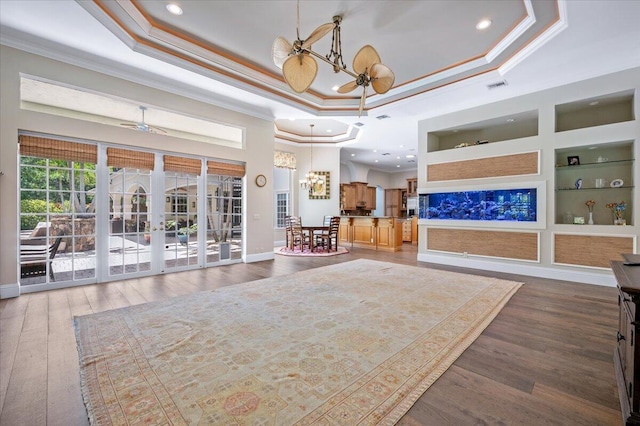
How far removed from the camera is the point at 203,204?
562 cm

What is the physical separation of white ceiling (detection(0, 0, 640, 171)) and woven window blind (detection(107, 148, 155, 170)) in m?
1.21

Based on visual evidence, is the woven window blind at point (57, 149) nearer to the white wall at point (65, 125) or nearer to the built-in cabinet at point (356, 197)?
the white wall at point (65, 125)

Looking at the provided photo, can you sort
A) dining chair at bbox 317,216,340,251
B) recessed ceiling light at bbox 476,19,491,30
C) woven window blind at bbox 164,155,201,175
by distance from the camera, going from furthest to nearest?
dining chair at bbox 317,216,340,251
woven window blind at bbox 164,155,201,175
recessed ceiling light at bbox 476,19,491,30

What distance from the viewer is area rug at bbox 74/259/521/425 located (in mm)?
1587

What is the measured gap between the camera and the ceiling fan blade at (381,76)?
327 cm

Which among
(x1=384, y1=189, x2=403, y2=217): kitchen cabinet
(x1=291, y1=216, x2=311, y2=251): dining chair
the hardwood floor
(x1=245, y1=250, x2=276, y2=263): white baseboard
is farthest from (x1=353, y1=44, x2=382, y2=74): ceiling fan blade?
(x1=384, y1=189, x2=403, y2=217): kitchen cabinet

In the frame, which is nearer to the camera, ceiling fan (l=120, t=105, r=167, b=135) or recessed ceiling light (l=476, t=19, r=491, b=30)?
recessed ceiling light (l=476, t=19, r=491, b=30)

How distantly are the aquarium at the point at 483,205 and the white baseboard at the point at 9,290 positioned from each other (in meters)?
7.26

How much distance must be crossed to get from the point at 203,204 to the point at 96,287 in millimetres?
2206

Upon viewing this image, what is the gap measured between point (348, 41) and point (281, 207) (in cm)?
637

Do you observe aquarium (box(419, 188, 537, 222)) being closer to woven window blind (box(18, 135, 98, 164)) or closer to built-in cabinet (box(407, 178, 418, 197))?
woven window blind (box(18, 135, 98, 164))

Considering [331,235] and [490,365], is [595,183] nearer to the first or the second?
[490,365]

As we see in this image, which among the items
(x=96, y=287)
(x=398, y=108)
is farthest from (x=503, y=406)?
(x=398, y=108)

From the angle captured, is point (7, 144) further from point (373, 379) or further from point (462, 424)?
point (462, 424)
